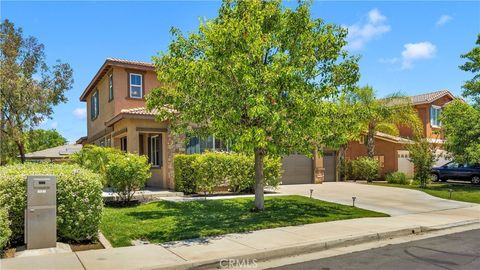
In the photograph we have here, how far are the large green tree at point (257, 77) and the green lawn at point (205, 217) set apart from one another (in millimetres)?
1269

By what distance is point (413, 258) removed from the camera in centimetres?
766

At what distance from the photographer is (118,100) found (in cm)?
2048

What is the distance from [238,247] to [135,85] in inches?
578

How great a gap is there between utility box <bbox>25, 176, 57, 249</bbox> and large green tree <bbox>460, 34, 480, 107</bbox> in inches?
1123

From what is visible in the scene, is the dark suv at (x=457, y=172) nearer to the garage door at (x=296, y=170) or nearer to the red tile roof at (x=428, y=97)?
the red tile roof at (x=428, y=97)

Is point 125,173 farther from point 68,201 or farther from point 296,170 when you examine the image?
point 296,170

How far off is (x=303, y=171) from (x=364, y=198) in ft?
22.2

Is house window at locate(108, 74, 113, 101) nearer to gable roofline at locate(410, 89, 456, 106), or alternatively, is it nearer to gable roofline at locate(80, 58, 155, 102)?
gable roofline at locate(80, 58, 155, 102)

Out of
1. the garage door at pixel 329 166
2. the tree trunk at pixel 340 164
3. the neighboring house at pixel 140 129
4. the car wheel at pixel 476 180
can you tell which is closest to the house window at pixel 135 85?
the neighboring house at pixel 140 129

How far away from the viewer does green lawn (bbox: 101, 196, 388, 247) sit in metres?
9.42

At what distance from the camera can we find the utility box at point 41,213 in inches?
300

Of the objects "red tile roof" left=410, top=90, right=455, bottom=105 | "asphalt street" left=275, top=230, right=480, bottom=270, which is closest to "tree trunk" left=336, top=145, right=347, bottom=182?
"red tile roof" left=410, top=90, right=455, bottom=105

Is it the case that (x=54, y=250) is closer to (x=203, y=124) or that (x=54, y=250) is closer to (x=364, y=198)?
(x=203, y=124)

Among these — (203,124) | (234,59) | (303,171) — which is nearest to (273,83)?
Answer: (234,59)
